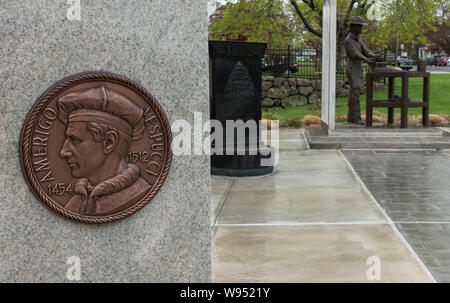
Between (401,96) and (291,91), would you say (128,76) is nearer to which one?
(401,96)

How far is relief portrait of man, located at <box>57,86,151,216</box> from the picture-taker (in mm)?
3297

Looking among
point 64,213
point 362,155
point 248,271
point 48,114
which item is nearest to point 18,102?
point 48,114

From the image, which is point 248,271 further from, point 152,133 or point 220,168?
point 220,168

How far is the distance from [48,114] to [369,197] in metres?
5.02

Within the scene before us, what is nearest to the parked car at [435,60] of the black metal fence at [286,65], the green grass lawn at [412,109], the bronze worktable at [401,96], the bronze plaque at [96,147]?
the green grass lawn at [412,109]

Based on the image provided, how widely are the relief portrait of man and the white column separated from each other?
30.1 feet

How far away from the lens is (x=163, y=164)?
11.4 ft

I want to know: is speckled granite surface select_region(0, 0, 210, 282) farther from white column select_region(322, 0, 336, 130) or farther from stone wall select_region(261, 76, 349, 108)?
stone wall select_region(261, 76, 349, 108)

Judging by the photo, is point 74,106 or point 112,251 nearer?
point 74,106

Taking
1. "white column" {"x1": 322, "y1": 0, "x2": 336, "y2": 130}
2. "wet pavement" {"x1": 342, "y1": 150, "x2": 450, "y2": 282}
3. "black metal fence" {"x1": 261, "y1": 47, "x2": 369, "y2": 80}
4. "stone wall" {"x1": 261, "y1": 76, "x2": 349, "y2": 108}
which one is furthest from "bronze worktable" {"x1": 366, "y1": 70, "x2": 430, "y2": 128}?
"black metal fence" {"x1": 261, "y1": 47, "x2": 369, "y2": 80}

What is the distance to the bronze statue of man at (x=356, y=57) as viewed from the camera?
1286 cm

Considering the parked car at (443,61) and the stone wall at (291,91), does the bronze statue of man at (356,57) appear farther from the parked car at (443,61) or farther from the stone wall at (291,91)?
the parked car at (443,61)

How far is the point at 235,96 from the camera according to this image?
9.23 m

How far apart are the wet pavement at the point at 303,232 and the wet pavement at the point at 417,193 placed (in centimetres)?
15
